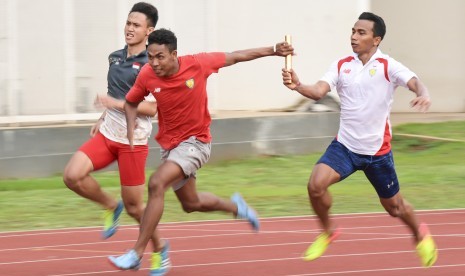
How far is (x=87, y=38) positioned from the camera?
51.3ft

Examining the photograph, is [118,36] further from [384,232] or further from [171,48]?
[171,48]

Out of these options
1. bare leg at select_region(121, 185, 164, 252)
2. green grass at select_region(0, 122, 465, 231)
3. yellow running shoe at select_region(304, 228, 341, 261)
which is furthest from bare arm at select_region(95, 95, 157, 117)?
green grass at select_region(0, 122, 465, 231)

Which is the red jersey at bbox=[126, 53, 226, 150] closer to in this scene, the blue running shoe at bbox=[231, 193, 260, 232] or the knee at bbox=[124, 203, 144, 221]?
the knee at bbox=[124, 203, 144, 221]

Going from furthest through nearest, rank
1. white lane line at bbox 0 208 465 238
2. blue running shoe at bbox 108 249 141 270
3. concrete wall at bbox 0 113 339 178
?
concrete wall at bbox 0 113 339 178 → white lane line at bbox 0 208 465 238 → blue running shoe at bbox 108 249 141 270

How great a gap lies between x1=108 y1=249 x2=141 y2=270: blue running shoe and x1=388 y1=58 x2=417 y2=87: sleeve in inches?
93.0

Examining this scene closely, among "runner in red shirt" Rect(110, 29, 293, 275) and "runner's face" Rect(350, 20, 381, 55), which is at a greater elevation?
"runner's face" Rect(350, 20, 381, 55)

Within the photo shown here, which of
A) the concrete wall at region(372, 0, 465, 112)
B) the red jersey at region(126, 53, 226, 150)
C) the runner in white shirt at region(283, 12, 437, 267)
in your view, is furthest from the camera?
the concrete wall at region(372, 0, 465, 112)

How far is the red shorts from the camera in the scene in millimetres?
8797

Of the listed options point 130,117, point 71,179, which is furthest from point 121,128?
point 71,179

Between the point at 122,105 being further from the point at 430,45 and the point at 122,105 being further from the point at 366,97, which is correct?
the point at 430,45

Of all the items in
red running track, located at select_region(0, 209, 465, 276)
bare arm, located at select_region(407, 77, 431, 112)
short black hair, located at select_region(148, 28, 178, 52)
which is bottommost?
red running track, located at select_region(0, 209, 465, 276)

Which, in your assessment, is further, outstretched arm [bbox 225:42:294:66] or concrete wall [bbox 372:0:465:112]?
concrete wall [bbox 372:0:465:112]

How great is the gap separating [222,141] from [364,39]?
723 centimetres

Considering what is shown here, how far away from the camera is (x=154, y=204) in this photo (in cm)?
810
